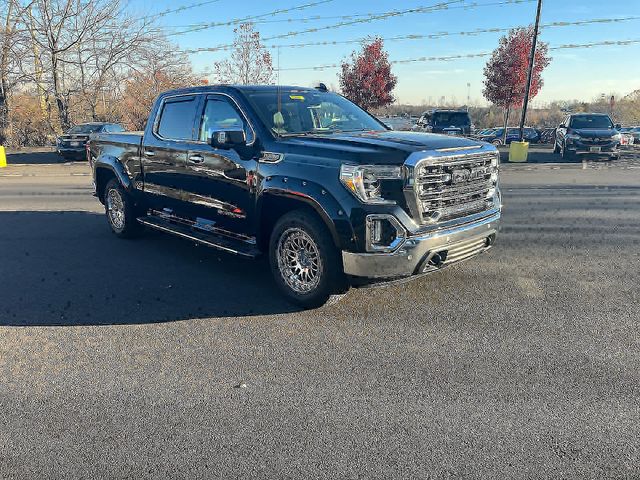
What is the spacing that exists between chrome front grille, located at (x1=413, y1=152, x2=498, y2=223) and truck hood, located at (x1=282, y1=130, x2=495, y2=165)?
4.8 inches

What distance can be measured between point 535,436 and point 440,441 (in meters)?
0.52

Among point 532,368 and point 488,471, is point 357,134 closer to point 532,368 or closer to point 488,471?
point 532,368

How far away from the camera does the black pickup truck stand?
400cm

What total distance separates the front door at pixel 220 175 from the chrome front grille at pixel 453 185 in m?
1.63

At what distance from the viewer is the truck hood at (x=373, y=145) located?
13.1ft

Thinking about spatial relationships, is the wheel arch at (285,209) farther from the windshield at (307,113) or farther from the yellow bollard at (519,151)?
the yellow bollard at (519,151)

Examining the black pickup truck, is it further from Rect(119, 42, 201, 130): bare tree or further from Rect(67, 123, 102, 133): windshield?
Rect(119, 42, 201, 130): bare tree

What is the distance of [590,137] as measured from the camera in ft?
62.8

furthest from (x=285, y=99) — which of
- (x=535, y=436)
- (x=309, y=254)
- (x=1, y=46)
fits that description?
(x=1, y=46)

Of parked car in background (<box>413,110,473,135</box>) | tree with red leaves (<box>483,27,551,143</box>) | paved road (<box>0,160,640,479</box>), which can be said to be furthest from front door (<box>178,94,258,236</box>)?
tree with red leaves (<box>483,27,551,143</box>)

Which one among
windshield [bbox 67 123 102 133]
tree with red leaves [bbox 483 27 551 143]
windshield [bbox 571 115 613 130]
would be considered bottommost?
windshield [bbox 67 123 102 133]

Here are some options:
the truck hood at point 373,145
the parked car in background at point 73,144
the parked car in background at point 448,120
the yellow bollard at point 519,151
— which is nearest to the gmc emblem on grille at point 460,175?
the truck hood at point 373,145

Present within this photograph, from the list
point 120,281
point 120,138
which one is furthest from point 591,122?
point 120,281

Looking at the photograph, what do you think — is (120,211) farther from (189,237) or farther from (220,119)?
(220,119)
